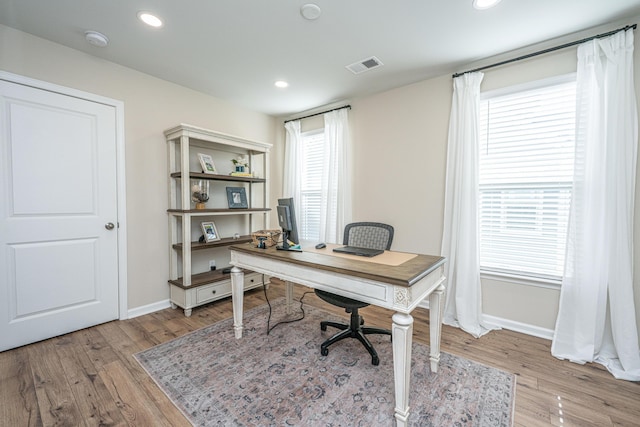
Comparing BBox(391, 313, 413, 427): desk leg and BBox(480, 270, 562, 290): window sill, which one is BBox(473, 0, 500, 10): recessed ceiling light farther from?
BBox(480, 270, 562, 290): window sill

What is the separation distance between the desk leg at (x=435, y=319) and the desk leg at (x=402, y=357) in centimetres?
47

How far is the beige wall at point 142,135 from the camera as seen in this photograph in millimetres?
2375

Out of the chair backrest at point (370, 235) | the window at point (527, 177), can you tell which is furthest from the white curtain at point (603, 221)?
the chair backrest at point (370, 235)

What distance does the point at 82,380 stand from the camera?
1.75 m

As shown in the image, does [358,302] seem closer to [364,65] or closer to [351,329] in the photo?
[351,329]

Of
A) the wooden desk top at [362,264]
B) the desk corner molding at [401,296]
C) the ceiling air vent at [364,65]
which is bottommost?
the desk corner molding at [401,296]

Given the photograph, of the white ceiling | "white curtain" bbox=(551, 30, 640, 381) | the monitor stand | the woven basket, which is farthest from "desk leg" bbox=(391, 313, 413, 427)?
the white ceiling

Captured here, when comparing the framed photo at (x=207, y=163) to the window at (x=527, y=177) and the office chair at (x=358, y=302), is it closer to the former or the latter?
the office chair at (x=358, y=302)

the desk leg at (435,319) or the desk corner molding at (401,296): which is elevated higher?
the desk corner molding at (401,296)

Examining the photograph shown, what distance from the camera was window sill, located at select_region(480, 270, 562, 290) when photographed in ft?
7.38

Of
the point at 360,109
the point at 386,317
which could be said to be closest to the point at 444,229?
the point at 386,317

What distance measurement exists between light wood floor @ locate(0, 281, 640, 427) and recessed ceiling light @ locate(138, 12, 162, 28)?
8.36 feet

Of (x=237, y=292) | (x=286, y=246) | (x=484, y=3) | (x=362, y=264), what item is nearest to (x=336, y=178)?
(x=286, y=246)

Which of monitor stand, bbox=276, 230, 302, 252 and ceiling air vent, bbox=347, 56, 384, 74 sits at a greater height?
ceiling air vent, bbox=347, 56, 384, 74
